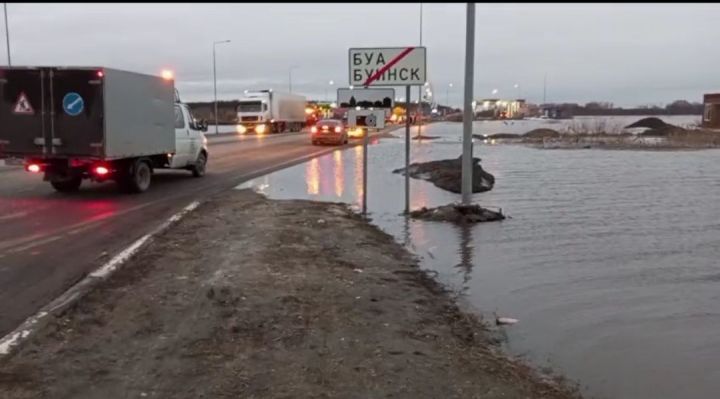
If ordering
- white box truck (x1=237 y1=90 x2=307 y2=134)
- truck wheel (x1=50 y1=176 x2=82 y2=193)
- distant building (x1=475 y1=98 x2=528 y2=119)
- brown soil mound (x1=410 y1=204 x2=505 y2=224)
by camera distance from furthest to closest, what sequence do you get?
distant building (x1=475 y1=98 x2=528 y2=119), white box truck (x1=237 y1=90 x2=307 y2=134), truck wheel (x1=50 y1=176 x2=82 y2=193), brown soil mound (x1=410 y1=204 x2=505 y2=224)

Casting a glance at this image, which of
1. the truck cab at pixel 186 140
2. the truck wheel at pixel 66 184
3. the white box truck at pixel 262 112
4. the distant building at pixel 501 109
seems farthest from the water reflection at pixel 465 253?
the distant building at pixel 501 109

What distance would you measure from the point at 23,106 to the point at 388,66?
8.09m

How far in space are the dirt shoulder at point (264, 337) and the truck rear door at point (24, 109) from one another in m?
7.42

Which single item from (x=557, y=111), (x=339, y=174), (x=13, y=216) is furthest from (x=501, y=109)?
(x=13, y=216)

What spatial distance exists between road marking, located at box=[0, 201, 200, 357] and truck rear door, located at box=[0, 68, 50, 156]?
5.74 meters

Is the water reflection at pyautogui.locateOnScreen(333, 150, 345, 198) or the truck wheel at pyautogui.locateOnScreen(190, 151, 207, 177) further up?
the truck wheel at pyautogui.locateOnScreen(190, 151, 207, 177)

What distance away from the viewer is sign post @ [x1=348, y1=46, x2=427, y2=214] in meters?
12.4

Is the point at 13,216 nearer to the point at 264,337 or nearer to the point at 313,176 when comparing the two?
the point at 264,337

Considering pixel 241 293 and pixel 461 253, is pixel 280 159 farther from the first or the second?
pixel 241 293

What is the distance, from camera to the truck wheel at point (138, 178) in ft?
52.0

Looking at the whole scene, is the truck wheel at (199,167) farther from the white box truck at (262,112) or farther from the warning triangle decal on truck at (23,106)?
the white box truck at (262,112)

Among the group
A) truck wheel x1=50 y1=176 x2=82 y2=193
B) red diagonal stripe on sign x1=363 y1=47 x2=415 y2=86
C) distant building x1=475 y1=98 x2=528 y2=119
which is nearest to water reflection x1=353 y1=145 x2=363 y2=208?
red diagonal stripe on sign x1=363 y1=47 x2=415 y2=86

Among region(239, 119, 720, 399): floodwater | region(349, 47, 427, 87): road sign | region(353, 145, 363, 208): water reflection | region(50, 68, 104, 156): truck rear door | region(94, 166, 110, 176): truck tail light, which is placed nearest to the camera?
region(239, 119, 720, 399): floodwater

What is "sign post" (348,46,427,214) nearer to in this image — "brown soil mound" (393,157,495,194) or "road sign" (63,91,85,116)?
"brown soil mound" (393,157,495,194)
